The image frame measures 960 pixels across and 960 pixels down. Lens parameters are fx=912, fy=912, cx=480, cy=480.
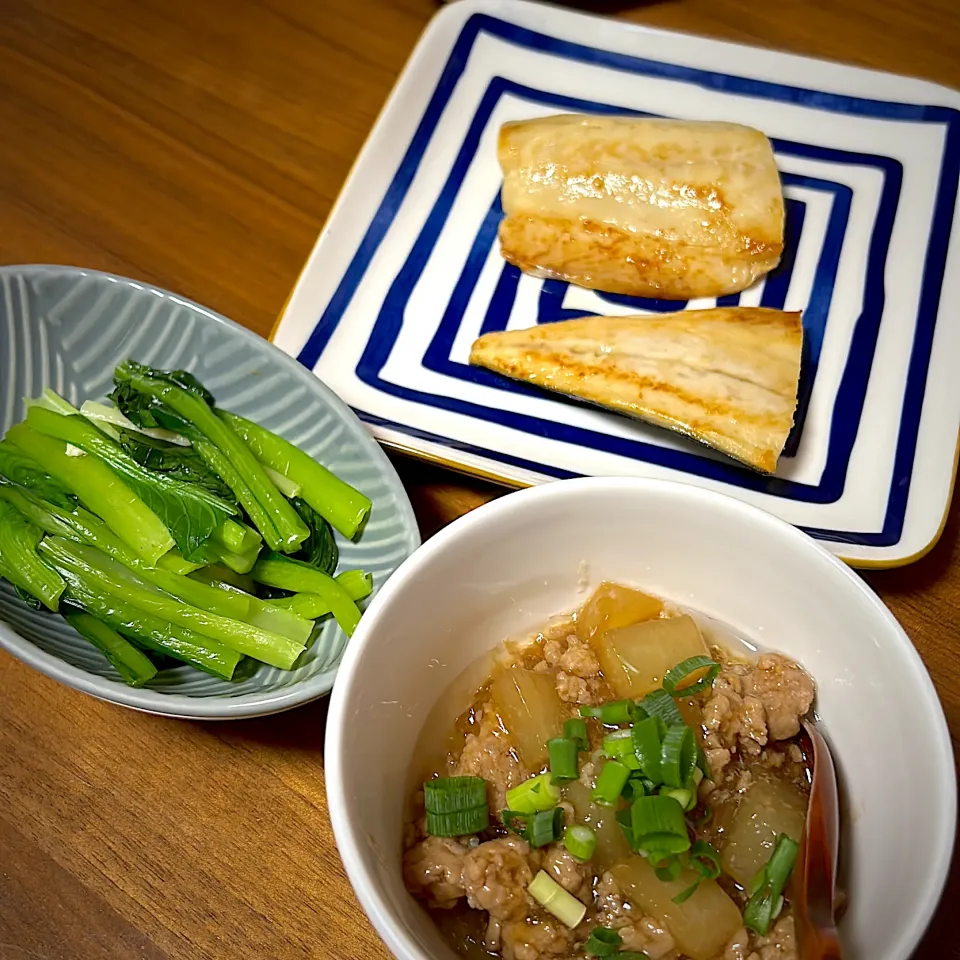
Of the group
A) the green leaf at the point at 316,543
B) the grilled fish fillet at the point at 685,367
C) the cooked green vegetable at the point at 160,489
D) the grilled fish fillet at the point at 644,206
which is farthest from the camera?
the grilled fish fillet at the point at 644,206

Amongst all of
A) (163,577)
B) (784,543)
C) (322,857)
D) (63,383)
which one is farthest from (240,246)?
(784,543)

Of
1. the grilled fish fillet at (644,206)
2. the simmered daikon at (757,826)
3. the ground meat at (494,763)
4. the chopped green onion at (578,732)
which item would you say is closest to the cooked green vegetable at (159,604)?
the ground meat at (494,763)

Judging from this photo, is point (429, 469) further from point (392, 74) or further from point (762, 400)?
point (392, 74)

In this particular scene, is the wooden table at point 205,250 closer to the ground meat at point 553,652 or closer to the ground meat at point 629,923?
the ground meat at point 629,923

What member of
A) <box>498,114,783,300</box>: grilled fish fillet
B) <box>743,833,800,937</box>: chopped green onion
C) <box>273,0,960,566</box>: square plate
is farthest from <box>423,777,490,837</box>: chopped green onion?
<box>498,114,783,300</box>: grilled fish fillet

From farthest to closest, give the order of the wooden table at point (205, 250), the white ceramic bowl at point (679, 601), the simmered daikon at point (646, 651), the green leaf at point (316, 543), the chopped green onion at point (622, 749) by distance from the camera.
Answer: the green leaf at point (316, 543)
the wooden table at point (205, 250)
the simmered daikon at point (646, 651)
the chopped green onion at point (622, 749)
the white ceramic bowl at point (679, 601)

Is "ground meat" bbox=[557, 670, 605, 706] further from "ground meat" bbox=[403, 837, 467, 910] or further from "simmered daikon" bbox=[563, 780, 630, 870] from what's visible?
"ground meat" bbox=[403, 837, 467, 910]
